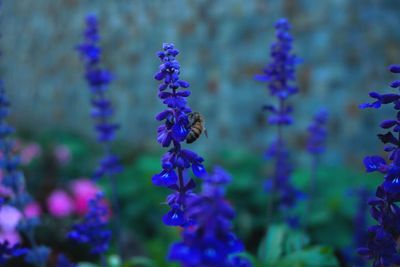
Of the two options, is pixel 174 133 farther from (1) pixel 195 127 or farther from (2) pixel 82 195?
Answer: (2) pixel 82 195

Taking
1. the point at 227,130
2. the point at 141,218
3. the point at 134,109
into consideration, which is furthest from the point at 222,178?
the point at 134,109

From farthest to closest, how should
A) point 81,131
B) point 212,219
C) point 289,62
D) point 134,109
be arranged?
point 81,131
point 134,109
point 289,62
point 212,219

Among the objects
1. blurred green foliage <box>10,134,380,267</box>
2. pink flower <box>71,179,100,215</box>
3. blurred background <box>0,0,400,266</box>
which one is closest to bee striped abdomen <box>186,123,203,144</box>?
blurred green foliage <box>10,134,380,267</box>

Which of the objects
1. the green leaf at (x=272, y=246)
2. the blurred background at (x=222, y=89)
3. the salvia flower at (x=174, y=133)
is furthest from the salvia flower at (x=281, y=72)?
the blurred background at (x=222, y=89)

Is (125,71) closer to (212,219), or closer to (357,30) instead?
(357,30)

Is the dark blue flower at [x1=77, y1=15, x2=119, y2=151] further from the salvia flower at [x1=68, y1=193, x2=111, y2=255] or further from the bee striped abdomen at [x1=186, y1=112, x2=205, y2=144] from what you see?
the bee striped abdomen at [x1=186, y1=112, x2=205, y2=144]

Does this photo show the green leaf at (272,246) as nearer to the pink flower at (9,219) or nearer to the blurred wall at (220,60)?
the pink flower at (9,219)
